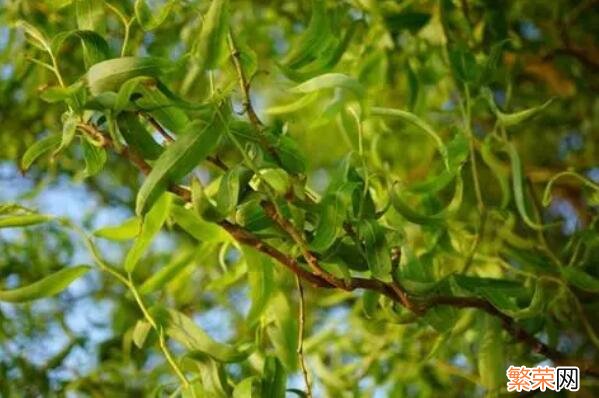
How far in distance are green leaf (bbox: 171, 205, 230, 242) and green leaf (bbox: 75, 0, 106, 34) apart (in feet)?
0.27

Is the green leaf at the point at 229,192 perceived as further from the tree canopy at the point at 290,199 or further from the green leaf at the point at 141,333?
the green leaf at the point at 141,333

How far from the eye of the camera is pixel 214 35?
39 centimetres

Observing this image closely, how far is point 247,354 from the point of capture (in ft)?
1.54

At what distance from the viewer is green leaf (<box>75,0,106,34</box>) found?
1.41 ft

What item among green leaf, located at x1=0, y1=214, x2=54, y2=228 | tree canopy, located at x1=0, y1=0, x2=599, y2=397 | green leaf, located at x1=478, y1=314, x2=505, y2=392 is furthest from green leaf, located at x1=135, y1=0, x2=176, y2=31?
green leaf, located at x1=478, y1=314, x2=505, y2=392

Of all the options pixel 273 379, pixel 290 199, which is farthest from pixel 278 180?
pixel 273 379

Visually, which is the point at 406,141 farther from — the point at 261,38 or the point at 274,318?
the point at 274,318

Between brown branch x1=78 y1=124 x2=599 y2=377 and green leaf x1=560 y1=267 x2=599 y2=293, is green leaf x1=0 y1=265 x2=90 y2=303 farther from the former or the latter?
green leaf x1=560 y1=267 x2=599 y2=293

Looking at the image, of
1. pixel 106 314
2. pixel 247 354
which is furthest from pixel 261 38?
pixel 247 354

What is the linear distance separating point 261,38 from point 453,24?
19 centimetres

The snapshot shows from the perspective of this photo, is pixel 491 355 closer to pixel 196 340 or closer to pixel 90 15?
pixel 196 340

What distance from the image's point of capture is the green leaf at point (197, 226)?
455 mm

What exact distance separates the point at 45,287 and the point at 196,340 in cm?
7

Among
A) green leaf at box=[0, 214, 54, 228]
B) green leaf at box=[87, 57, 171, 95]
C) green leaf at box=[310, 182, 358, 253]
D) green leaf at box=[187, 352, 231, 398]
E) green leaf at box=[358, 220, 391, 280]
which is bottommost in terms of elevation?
green leaf at box=[187, 352, 231, 398]
